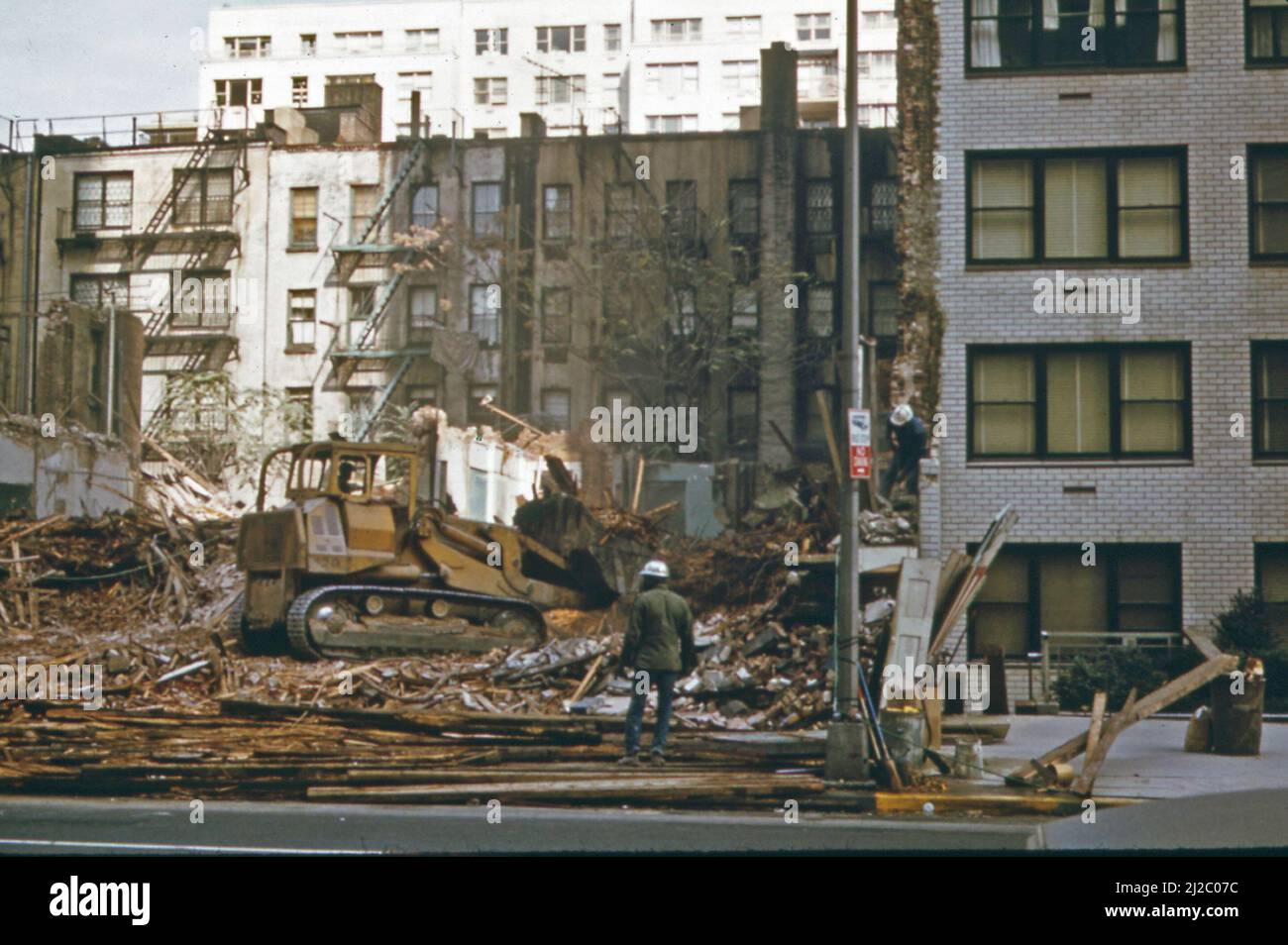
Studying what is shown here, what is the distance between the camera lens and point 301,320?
165ft

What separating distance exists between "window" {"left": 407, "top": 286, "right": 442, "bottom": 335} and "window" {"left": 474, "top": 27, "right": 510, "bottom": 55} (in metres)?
21.3

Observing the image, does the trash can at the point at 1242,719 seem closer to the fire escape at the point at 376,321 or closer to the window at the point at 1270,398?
the window at the point at 1270,398

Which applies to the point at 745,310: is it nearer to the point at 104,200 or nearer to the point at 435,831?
the point at 104,200

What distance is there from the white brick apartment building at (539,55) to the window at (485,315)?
1910 cm

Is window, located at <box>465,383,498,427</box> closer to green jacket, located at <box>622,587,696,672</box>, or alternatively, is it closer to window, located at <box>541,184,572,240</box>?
window, located at <box>541,184,572,240</box>

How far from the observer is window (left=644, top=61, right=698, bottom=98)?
2778 inches

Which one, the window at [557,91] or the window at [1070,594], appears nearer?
the window at [1070,594]

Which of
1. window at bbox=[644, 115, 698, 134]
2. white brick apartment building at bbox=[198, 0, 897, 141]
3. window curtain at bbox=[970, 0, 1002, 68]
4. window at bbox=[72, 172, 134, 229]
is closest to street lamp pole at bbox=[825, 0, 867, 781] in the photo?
window curtain at bbox=[970, 0, 1002, 68]

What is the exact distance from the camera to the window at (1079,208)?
26.2 metres

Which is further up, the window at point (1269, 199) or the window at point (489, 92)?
the window at point (489, 92)

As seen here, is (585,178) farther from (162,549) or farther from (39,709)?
(39,709)

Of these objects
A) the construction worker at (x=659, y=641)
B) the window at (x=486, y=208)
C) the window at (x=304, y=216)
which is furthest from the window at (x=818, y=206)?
the construction worker at (x=659, y=641)
